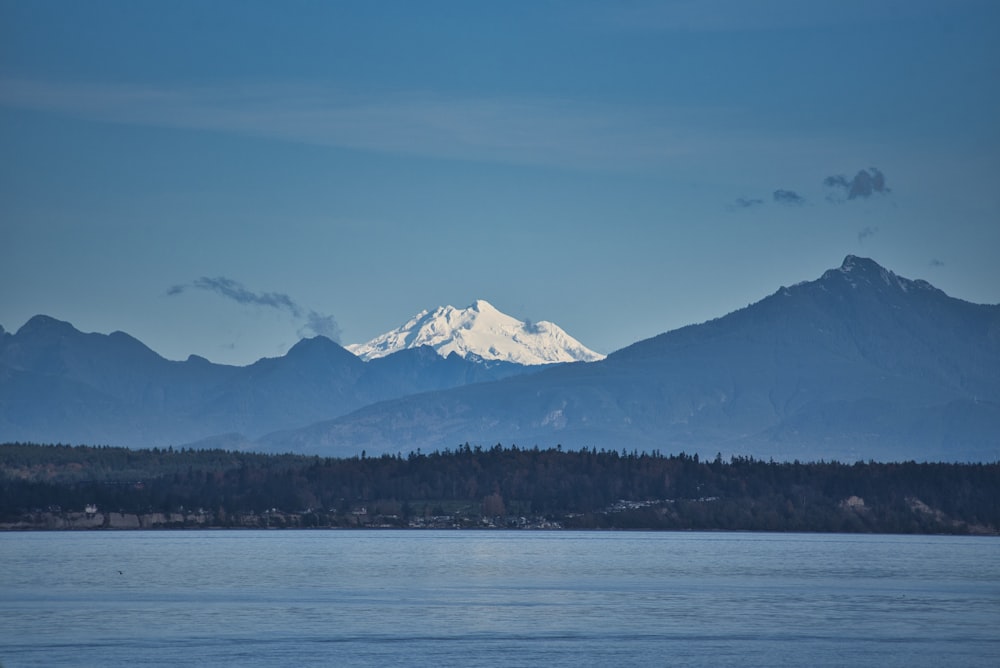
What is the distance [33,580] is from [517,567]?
55.2 m

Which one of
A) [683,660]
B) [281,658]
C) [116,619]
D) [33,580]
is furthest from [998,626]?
[33,580]

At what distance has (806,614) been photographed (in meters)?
129

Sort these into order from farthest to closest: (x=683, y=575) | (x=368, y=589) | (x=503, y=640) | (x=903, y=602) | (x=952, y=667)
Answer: (x=683, y=575)
(x=368, y=589)
(x=903, y=602)
(x=503, y=640)
(x=952, y=667)

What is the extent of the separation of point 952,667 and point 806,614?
3084 centimetres

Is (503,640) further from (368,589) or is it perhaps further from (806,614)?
(368,589)

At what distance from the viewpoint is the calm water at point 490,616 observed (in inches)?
4031

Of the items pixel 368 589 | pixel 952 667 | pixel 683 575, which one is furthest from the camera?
pixel 683 575

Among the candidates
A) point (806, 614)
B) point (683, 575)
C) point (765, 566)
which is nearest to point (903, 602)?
point (806, 614)

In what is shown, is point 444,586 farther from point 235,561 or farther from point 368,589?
point 235,561

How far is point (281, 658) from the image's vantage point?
99812 millimetres

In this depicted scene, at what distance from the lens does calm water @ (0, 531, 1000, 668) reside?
4031 inches

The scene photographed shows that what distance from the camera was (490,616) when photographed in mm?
125125

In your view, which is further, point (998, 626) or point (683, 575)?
point (683, 575)

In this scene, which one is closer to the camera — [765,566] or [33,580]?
[33,580]
